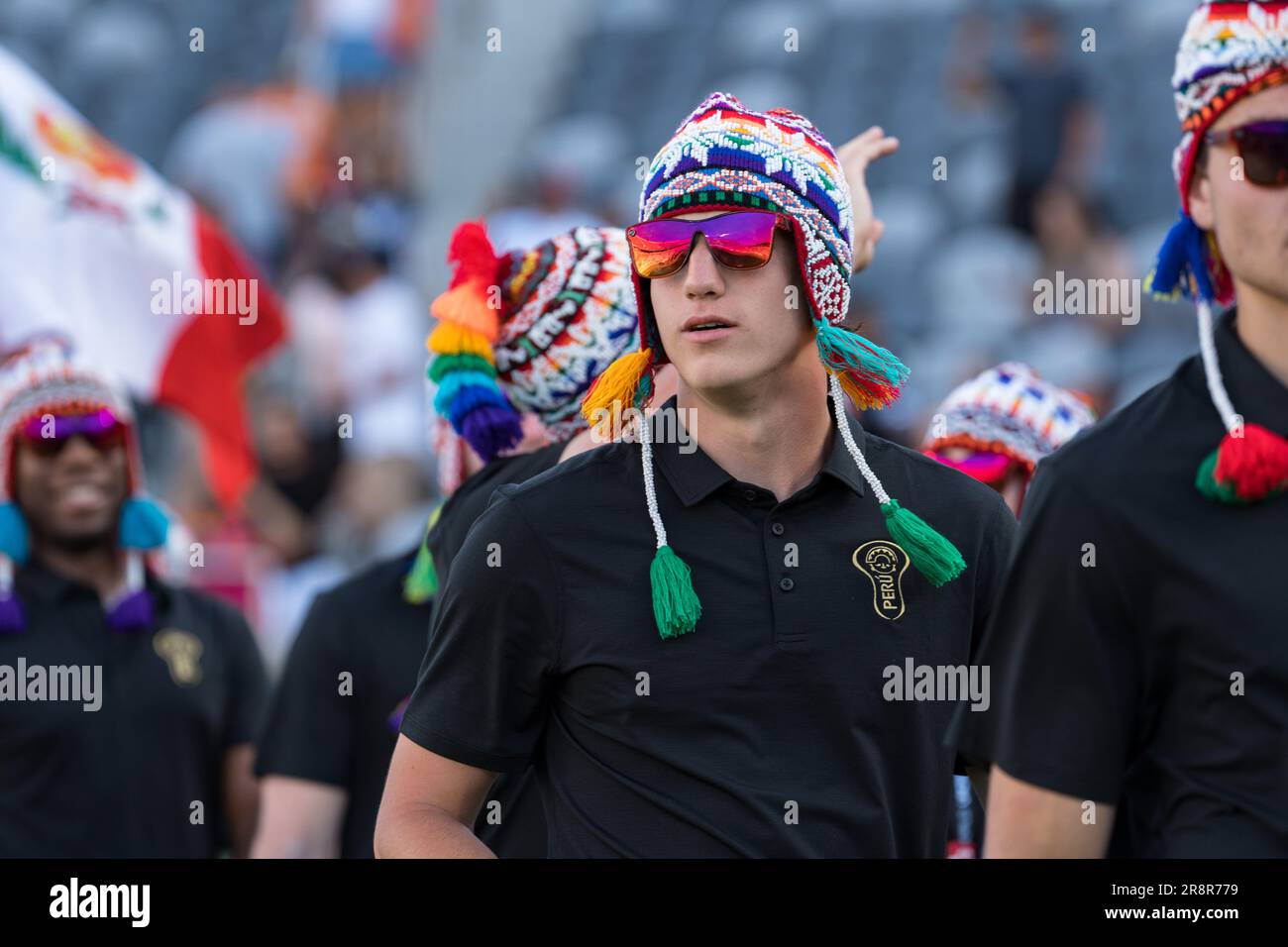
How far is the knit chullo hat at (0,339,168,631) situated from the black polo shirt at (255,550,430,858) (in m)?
1.06

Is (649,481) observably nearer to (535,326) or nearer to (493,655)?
(493,655)

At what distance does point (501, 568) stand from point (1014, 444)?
2034 mm

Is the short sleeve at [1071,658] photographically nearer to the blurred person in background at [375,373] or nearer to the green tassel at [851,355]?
the green tassel at [851,355]

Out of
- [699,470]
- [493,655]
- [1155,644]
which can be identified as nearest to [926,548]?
[699,470]

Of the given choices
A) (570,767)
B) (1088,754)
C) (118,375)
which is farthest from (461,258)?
(118,375)

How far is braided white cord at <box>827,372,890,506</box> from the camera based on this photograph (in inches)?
153

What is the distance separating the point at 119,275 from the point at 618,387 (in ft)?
17.8

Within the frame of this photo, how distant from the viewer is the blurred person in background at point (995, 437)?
5.35 m

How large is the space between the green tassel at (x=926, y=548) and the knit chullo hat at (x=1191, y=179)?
24.9 inches

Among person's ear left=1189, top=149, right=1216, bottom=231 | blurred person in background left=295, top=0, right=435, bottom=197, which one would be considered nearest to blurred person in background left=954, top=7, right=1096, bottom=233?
blurred person in background left=295, top=0, right=435, bottom=197

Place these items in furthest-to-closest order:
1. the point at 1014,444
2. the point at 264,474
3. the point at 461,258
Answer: the point at 264,474 → the point at 1014,444 → the point at 461,258
